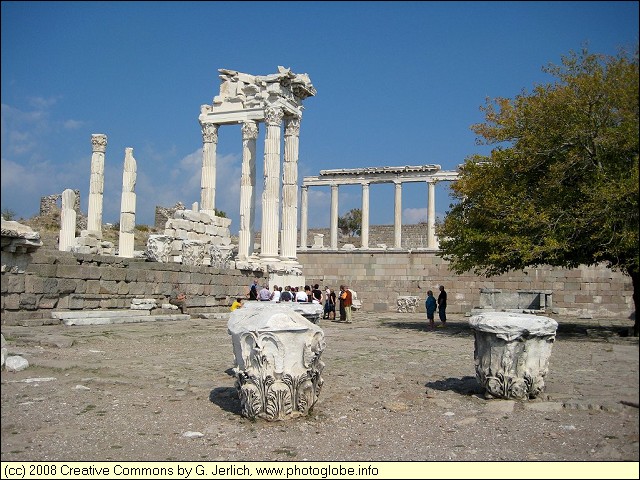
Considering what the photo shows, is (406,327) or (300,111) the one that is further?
(300,111)

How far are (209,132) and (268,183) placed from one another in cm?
414

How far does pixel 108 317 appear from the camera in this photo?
15.4 m

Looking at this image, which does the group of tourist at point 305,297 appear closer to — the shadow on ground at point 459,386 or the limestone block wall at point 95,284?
the limestone block wall at point 95,284

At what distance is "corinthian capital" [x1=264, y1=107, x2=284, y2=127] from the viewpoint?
28062 millimetres

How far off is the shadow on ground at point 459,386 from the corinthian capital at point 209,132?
23522 mm

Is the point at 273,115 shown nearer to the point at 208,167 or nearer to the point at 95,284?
the point at 208,167

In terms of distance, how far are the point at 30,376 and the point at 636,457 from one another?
6.33m

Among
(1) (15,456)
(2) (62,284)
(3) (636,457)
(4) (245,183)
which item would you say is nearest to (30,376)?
(1) (15,456)

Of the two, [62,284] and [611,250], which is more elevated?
[611,250]

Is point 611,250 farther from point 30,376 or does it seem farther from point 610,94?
point 30,376

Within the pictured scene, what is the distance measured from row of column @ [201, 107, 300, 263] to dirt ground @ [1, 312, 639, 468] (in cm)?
1810

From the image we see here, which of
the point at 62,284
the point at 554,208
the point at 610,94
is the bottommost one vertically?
the point at 62,284

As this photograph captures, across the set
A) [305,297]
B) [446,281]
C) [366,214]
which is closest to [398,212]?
[366,214]

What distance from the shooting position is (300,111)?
1164 inches
